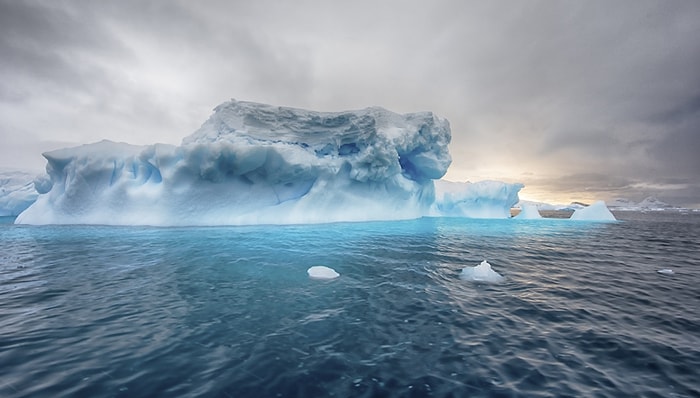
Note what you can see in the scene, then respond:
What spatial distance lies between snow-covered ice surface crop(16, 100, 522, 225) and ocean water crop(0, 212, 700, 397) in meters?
9.51

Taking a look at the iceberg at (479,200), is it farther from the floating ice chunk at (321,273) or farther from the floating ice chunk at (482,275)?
the floating ice chunk at (321,273)

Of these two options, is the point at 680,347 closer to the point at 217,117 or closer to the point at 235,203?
the point at 235,203

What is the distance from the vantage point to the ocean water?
9.62 feet

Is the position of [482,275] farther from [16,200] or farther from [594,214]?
[16,200]

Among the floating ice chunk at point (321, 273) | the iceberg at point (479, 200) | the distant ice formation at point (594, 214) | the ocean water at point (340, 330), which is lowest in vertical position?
the ocean water at point (340, 330)

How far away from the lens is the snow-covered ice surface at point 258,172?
17.1 metres

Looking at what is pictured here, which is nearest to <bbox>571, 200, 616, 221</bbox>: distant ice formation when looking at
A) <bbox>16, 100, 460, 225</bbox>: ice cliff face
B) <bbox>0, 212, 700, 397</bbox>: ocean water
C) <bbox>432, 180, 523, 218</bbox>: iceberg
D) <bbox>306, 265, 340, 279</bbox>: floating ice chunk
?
<bbox>432, 180, 523, 218</bbox>: iceberg

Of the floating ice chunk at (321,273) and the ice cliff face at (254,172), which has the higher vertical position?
the ice cliff face at (254,172)

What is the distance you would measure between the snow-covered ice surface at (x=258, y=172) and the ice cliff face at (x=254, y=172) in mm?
66

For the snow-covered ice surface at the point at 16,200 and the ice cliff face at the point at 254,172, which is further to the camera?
the snow-covered ice surface at the point at 16,200

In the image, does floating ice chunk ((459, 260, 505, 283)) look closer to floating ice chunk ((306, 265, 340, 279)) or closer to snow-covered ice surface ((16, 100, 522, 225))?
floating ice chunk ((306, 265, 340, 279))

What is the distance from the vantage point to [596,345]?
377 cm

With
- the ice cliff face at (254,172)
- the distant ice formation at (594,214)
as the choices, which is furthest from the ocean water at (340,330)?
the distant ice formation at (594,214)

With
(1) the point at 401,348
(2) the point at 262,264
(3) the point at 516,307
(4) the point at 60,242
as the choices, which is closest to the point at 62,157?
(4) the point at 60,242
